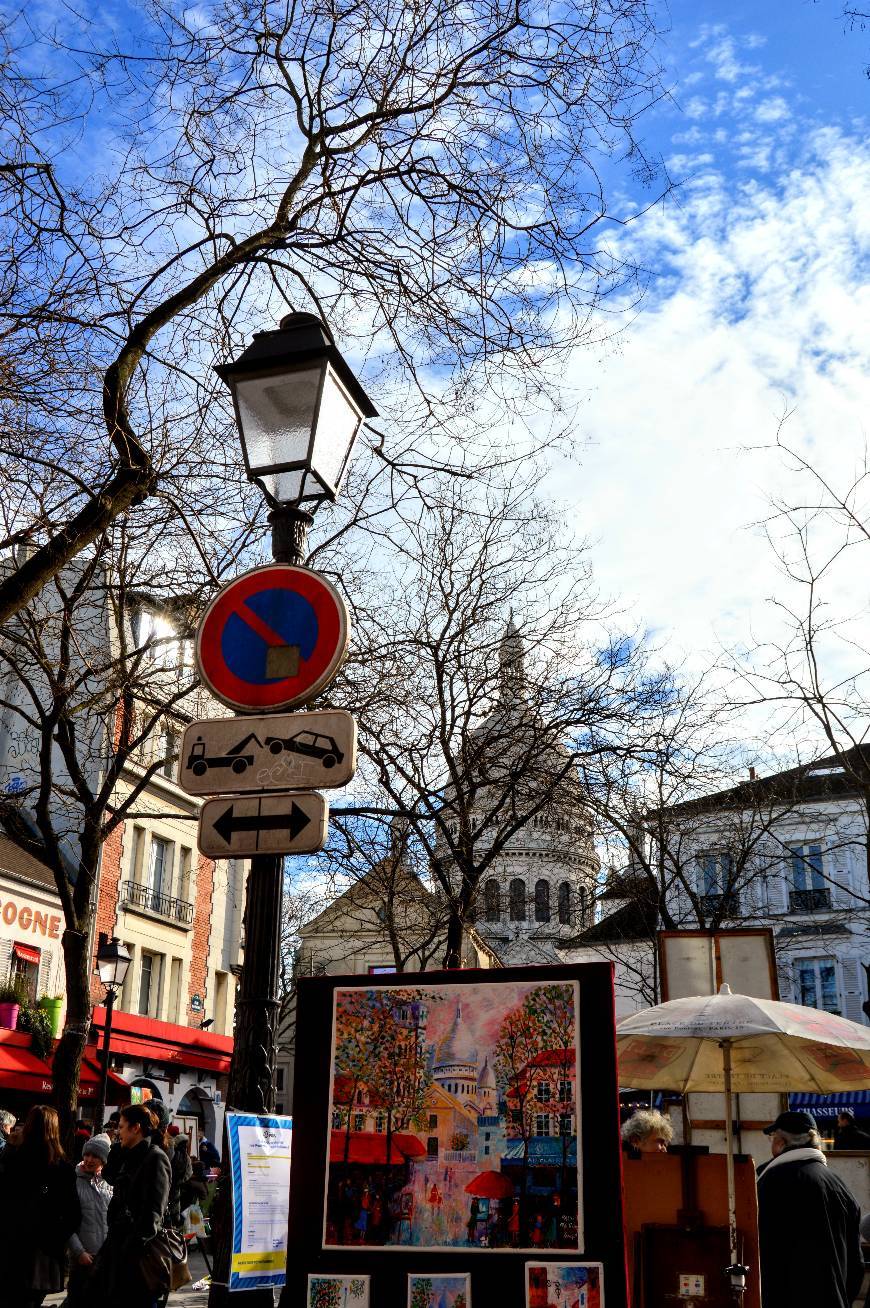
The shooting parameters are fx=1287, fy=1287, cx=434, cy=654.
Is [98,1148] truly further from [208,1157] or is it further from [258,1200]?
[208,1157]

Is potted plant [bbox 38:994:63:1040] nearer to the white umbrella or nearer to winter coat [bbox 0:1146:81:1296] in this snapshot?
the white umbrella

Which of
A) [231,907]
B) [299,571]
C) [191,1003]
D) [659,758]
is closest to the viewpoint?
[299,571]

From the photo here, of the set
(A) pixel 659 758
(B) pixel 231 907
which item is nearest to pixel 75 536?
(A) pixel 659 758

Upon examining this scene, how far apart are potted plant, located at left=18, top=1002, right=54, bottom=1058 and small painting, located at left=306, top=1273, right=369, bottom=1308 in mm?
25308

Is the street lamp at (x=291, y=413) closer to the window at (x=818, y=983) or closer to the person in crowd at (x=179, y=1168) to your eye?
the person in crowd at (x=179, y=1168)

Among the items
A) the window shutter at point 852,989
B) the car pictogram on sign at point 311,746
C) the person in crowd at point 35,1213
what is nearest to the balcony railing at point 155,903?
the window shutter at point 852,989

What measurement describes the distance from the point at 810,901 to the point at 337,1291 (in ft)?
158

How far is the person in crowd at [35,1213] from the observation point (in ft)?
22.6

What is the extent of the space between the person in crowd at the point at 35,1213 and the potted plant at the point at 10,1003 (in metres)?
20.9

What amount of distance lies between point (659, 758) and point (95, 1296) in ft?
35.3

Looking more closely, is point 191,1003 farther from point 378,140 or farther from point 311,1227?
point 311,1227

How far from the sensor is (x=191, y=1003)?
37375 millimetres

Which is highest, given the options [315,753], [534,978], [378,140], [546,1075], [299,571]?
[378,140]

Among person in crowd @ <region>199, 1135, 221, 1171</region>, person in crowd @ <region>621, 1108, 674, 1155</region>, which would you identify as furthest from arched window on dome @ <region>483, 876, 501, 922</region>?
person in crowd @ <region>621, 1108, 674, 1155</region>
